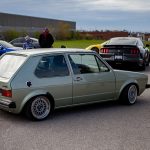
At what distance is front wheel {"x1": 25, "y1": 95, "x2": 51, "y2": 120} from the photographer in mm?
7902

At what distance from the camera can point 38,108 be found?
316 inches

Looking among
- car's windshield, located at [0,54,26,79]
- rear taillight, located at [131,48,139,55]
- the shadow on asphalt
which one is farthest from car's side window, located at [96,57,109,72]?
rear taillight, located at [131,48,139,55]

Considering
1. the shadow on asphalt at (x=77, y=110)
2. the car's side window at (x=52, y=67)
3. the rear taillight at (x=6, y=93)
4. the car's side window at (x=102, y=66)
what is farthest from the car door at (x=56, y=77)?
the car's side window at (x=102, y=66)

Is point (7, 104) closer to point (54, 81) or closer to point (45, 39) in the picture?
point (54, 81)

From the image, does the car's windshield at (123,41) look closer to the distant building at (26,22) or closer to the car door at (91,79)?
the car door at (91,79)

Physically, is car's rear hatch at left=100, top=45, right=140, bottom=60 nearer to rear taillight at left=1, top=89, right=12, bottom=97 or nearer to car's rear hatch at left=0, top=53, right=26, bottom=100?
car's rear hatch at left=0, top=53, right=26, bottom=100

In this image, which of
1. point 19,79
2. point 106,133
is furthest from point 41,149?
point 19,79

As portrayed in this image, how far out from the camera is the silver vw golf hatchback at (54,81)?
308 inches

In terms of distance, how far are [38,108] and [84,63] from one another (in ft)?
4.95

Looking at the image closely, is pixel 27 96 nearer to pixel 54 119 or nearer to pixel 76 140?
pixel 54 119

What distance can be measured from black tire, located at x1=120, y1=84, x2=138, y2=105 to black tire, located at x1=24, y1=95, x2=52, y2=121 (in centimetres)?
211

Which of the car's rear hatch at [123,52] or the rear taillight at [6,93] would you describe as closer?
the rear taillight at [6,93]

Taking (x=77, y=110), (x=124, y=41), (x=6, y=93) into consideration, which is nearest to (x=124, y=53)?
(x=124, y=41)

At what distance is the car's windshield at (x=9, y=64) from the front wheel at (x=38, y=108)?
65 cm
